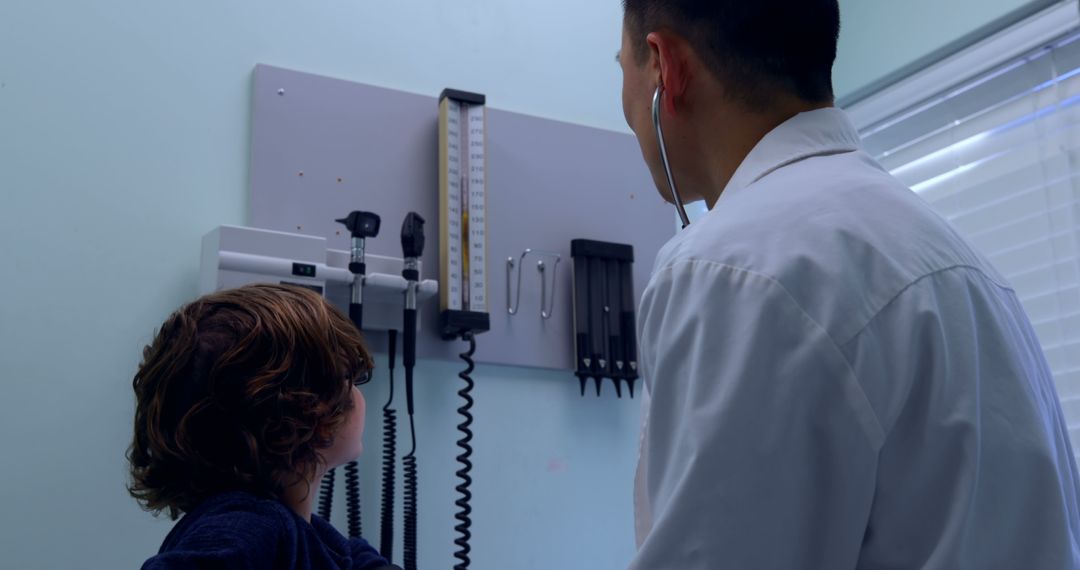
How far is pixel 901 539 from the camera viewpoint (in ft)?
2.56

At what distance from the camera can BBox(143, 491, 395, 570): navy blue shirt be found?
1256 millimetres

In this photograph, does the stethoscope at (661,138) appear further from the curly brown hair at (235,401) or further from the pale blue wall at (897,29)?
the pale blue wall at (897,29)

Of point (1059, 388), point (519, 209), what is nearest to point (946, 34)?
point (1059, 388)

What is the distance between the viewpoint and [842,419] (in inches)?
30.3

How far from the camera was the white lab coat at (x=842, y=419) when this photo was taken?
0.76 meters

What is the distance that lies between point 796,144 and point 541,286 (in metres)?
1.38

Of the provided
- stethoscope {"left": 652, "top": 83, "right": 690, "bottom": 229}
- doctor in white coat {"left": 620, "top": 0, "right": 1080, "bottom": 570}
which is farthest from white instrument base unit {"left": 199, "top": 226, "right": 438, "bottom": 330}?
doctor in white coat {"left": 620, "top": 0, "right": 1080, "bottom": 570}

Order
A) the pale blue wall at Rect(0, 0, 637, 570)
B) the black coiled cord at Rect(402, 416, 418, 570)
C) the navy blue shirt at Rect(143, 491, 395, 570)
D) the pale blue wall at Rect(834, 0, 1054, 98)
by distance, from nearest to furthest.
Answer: the navy blue shirt at Rect(143, 491, 395, 570) < the pale blue wall at Rect(0, 0, 637, 570) < the black coiled cord at Rect(402, 416, 418, 570) < the pale blue wall at Rect(834, 0, 1054, 98)

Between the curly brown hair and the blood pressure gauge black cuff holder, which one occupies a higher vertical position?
the blood pressure gauge black cuff holder

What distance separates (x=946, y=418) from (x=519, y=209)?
5.41 feet

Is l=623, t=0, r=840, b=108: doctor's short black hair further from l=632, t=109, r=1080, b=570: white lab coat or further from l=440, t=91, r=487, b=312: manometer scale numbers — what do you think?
l=440, t=91, r=487, b=312: manometer scale numbers

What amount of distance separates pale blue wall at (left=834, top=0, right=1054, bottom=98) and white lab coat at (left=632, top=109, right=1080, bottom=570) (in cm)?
177

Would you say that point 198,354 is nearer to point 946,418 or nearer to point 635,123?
point 635,123

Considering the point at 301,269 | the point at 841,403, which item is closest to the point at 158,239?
the point at 301,269
